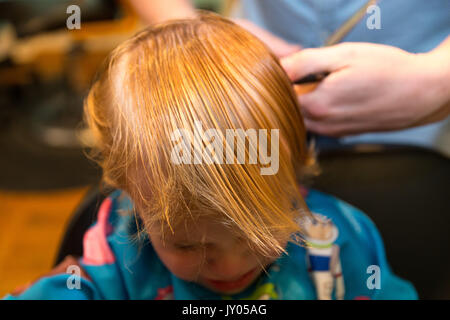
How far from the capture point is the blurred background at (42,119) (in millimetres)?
1081

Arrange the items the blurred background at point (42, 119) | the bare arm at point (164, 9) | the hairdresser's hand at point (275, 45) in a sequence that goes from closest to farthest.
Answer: the hairdresser's hand at point (275, 45) < the bare arm at point (164, 9) < the blurred background at point (42, 119)

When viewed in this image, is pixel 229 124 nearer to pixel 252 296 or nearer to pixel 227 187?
pixel 227 187

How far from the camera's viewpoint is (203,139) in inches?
14.3

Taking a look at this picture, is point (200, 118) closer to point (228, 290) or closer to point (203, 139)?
point (203, 139)

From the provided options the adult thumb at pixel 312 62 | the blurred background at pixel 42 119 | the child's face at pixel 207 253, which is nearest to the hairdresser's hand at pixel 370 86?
the adult thumb at pixel 312 62

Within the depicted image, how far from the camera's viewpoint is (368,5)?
436 millimetres

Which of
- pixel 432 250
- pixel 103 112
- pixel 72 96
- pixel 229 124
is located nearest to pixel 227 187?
pixel 229 124

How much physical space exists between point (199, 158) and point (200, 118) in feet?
0.11

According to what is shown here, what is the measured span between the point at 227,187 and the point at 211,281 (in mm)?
171

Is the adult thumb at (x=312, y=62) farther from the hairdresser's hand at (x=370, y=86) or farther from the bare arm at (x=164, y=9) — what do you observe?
→ the bare arm at (x=164, y=9)

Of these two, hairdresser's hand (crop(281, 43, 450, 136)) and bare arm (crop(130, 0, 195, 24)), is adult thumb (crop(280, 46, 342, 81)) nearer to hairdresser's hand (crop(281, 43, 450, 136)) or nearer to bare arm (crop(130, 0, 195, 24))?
hairdresser's hand (crop(281, 43, 450, 136))

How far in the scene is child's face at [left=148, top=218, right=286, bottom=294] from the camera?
412 millimetres

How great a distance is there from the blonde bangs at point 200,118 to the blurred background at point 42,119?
1.37 ft

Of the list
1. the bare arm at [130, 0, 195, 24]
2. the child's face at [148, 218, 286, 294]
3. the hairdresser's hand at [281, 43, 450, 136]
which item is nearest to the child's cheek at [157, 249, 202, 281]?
the child's face at [148, 218, 286, 294]
